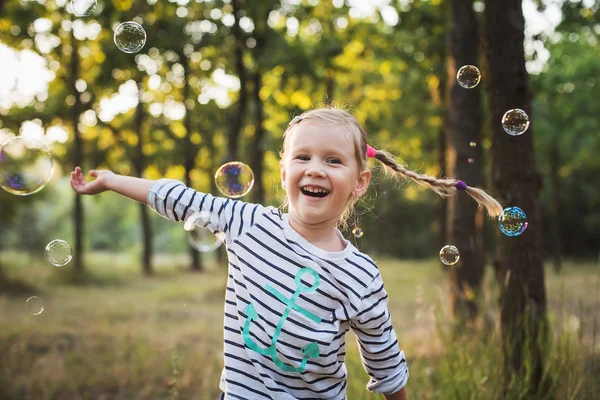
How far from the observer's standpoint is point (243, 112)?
1452cm

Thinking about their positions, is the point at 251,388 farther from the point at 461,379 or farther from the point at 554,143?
the point at 554,143

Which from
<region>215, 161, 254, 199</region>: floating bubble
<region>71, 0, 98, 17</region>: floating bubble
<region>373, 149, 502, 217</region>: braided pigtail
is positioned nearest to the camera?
<region>373, 149, 502, 217</region>: braided pigtail

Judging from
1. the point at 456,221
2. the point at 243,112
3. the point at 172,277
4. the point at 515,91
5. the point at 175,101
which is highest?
the point at 175,101

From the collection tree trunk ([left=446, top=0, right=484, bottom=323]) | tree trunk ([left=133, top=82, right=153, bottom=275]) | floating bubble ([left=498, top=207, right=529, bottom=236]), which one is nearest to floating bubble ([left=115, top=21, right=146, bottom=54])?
floating bubble ([left=498, top=207, right=529, bottom=236])

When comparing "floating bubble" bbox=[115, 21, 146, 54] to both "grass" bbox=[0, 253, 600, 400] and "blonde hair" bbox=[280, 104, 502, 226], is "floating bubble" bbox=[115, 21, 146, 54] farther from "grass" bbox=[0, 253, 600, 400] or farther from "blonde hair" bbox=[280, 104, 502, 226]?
"grass" bbox=[0, 253, 600, 400]

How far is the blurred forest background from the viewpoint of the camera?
4336mm

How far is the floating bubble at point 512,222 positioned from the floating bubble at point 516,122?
20.8 inches

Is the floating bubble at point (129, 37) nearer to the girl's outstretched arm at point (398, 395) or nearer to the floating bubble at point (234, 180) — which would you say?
the floating bubble at point (234, 180)

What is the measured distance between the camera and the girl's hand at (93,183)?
244 centimetres

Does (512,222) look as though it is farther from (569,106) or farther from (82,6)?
(569,106)

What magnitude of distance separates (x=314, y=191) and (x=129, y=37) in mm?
2471

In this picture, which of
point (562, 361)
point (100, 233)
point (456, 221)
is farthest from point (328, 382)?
point (100, 233)

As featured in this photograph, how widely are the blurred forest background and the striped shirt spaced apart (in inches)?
23.1

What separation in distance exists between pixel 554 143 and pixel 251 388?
19.0 metres
